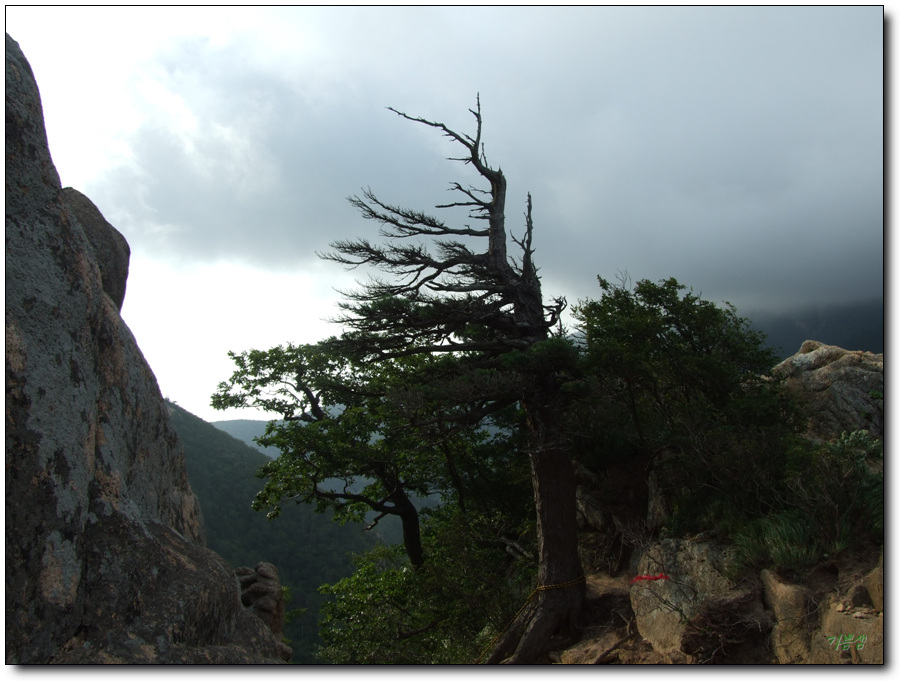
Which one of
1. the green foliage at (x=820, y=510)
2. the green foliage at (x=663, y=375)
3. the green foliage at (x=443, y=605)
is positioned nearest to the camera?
the green foliage at (x=820, y=510)

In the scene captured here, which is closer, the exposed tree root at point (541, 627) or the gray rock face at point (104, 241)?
the gray rock face at point (104, 241)

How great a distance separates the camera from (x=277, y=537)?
140 ft

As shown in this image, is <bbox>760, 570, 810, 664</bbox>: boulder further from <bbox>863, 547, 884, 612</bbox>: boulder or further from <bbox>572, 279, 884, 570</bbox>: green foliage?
<bbox>863, 547, 884, 612</bbox>: boulder

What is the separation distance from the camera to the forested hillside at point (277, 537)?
129 ft

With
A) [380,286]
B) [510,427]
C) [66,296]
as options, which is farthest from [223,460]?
[66,296]

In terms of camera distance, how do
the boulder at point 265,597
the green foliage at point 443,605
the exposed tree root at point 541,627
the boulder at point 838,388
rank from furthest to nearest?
the boulder at point 265,597 < the boulder at point 838,388 < the green foliage at point 443,605 < the exposed tree root at point 541,627

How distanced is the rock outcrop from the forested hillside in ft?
112

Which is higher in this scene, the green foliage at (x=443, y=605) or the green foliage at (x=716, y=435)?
the green foliage at (x=716, y=435)

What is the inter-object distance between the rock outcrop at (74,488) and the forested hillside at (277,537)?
34108 millimetres

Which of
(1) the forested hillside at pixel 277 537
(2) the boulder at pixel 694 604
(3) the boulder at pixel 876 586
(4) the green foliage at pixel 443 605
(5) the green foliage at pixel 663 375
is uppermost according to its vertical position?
(5) the green foliage at pixel 663 375

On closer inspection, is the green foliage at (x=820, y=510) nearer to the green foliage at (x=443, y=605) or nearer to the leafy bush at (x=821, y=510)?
the leafy bush at (x=821, y=510)

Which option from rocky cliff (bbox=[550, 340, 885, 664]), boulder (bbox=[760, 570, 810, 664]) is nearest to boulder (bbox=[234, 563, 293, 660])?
rocky cliff (bbox=[550, 340, 885, 664])

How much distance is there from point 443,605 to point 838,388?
9377 mm

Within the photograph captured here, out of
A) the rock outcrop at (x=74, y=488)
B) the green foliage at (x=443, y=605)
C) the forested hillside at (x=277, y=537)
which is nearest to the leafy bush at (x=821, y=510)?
the green foliage at (x=443, y=605)
